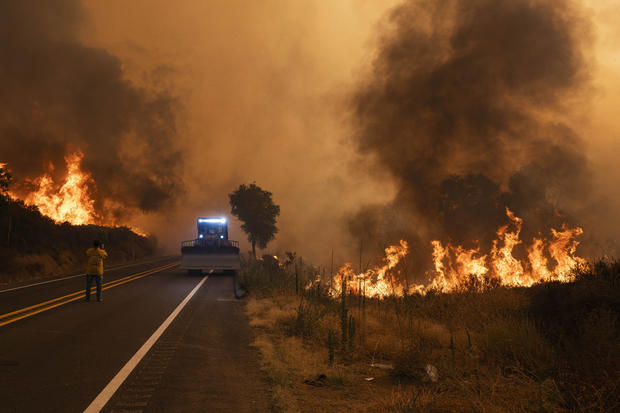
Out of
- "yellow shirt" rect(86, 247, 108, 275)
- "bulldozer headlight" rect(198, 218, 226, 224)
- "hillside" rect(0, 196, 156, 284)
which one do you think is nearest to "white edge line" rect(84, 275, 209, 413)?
"yellow shirt" rect(86, 247, 108, 275)

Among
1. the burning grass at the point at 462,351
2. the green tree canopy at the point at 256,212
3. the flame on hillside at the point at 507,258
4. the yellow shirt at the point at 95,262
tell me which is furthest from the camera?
the green tree canopy at the point at 256,212

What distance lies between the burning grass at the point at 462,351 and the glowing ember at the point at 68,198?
42.5 metres

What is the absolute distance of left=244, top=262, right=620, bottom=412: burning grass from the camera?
439 centimetres

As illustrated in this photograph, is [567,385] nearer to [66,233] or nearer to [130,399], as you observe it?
[130,399]

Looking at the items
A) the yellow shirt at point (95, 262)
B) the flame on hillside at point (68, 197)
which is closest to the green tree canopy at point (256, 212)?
the flame on hillside at point (68, 197)

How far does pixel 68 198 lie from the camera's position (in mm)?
46031

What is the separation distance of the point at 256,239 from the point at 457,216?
33.5 meters

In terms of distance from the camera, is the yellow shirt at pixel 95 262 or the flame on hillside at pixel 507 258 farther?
the flame on hillside at pixel 507 258

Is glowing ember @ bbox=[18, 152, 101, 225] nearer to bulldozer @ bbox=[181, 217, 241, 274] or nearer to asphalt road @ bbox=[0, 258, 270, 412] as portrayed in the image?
bulldozer @ bbox=[181, 217, 241, 274]

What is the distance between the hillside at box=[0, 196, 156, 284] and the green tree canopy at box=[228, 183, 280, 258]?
23996 mm

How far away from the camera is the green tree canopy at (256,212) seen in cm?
5806

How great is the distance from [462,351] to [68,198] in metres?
49.9

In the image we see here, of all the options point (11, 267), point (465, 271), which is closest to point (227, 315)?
point (11, 267)

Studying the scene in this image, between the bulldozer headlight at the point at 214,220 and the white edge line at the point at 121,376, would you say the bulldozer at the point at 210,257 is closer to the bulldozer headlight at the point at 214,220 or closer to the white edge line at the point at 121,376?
the bulldozer headlight at the point at 214,220
